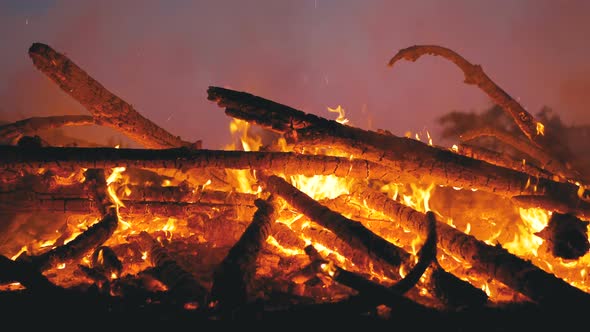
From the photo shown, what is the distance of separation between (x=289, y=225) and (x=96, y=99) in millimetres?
3286

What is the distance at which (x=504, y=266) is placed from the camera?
2986mm

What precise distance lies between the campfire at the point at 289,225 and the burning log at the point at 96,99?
0.8 inches

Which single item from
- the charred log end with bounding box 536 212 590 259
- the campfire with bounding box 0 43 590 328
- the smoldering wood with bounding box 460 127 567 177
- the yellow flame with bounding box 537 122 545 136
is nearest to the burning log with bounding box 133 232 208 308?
the campfire with bounding box 0 43 590 328

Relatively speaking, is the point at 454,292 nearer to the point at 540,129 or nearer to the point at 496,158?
the point at 496,158

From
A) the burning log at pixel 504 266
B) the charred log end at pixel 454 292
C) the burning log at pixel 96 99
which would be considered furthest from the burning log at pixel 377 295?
the burning log at pixel 96 99

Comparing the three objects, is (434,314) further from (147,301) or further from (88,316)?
(88,316)

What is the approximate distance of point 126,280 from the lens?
10.9 feet

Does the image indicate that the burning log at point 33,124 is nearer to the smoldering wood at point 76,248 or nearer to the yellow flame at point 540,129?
the smoldering wood at point 76,248

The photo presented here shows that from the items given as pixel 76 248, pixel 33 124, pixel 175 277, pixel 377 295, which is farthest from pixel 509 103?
pixel 33 124

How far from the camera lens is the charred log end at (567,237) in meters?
Answer: 3.68

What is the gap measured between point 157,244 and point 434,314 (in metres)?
2.88

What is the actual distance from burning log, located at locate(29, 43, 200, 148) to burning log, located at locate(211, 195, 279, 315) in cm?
203

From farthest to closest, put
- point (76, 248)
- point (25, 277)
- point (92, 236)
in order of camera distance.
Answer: point (92, 236)
point (76, 248)
point (25, 277)

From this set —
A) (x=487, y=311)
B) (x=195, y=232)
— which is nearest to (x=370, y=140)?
(x=487, y=311)
